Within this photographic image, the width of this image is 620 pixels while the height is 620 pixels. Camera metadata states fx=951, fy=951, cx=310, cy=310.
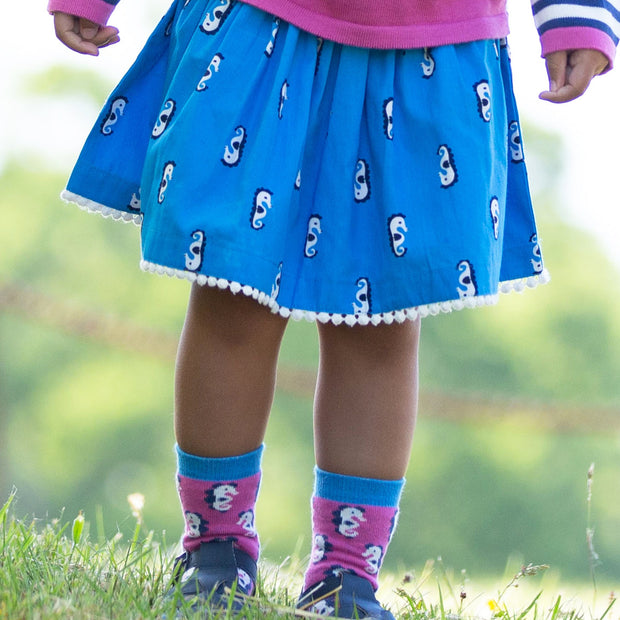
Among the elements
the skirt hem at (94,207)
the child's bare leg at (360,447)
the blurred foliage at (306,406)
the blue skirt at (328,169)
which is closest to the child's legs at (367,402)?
the child's bare leg at (360,447)

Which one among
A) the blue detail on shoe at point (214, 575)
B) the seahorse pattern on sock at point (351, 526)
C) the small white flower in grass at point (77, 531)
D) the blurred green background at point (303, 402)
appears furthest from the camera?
the blurred green background at point (303, 402)

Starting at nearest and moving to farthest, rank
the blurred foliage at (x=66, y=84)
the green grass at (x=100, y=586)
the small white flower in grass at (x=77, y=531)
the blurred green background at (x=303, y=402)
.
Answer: the green grass at (x=100, y=586)
the small white flower in grass at (x=77, y=531)
the blurred green background at (x=303, y=402)
the blurred foliage at (x=66, y=84)

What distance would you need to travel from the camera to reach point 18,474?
13.0 m

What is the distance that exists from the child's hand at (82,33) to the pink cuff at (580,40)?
531 mm

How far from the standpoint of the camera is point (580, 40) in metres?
1.10

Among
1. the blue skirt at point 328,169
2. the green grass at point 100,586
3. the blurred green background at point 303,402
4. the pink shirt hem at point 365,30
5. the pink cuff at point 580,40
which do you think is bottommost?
the blurred green background at point 303,402

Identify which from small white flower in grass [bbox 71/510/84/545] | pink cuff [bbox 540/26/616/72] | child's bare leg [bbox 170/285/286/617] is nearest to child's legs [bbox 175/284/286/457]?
child's bare leg [bbox 170/285/286/617]

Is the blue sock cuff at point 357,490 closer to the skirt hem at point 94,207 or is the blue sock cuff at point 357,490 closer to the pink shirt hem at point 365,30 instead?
the skirt hem at point 94,207

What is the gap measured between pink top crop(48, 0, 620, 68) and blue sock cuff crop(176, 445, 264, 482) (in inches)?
19.4

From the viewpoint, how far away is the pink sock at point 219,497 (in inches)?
43.8

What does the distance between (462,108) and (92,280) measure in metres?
13.2

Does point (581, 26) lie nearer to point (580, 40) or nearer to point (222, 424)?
point (580, 40)

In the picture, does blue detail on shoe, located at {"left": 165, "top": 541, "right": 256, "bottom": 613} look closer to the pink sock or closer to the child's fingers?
the pink sock

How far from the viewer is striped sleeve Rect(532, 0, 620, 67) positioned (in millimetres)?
1099
